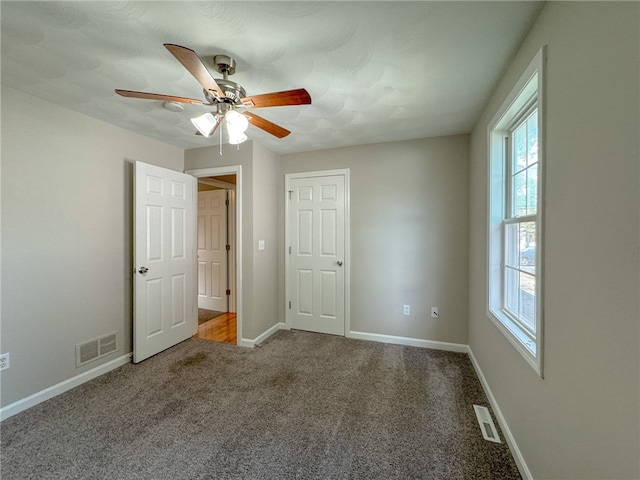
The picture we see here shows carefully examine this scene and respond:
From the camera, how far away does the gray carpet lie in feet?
4.73

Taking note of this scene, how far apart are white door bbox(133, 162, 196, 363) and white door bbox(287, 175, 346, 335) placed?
1256mm

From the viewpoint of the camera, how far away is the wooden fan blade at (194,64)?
1070 millimetres

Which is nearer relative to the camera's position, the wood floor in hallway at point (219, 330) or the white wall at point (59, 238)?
the white wall at point (59, 238)

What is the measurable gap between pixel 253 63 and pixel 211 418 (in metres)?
2.39

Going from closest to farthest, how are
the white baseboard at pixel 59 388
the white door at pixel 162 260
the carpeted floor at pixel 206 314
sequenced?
the white baseboard at pixel 59 388 < the white door at pixel 162 260 < the carpeted floor at pixel 206 314

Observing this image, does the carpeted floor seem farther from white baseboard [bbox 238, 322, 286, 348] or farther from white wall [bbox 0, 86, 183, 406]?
white wall [bbox 0, 86, 183, 406]

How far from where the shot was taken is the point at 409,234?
2.97 meters

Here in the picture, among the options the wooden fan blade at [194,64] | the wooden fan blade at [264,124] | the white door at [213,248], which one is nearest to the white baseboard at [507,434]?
the wooden fan blade at [264,124]

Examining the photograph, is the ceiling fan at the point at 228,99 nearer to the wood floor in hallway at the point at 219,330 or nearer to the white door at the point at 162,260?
the white door at the point at 162,260

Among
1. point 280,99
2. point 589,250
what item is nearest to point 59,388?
point 280,99

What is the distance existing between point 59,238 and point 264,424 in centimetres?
220

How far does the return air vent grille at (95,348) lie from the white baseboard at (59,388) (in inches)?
4.0

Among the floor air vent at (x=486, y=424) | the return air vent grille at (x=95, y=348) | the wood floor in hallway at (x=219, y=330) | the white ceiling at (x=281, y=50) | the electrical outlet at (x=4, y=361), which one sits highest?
the white ceiling at (x=281, y=50)

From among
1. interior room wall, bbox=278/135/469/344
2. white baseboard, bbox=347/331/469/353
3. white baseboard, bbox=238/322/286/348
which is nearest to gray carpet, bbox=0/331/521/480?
white baseboard, bbox=347/331/469/353
